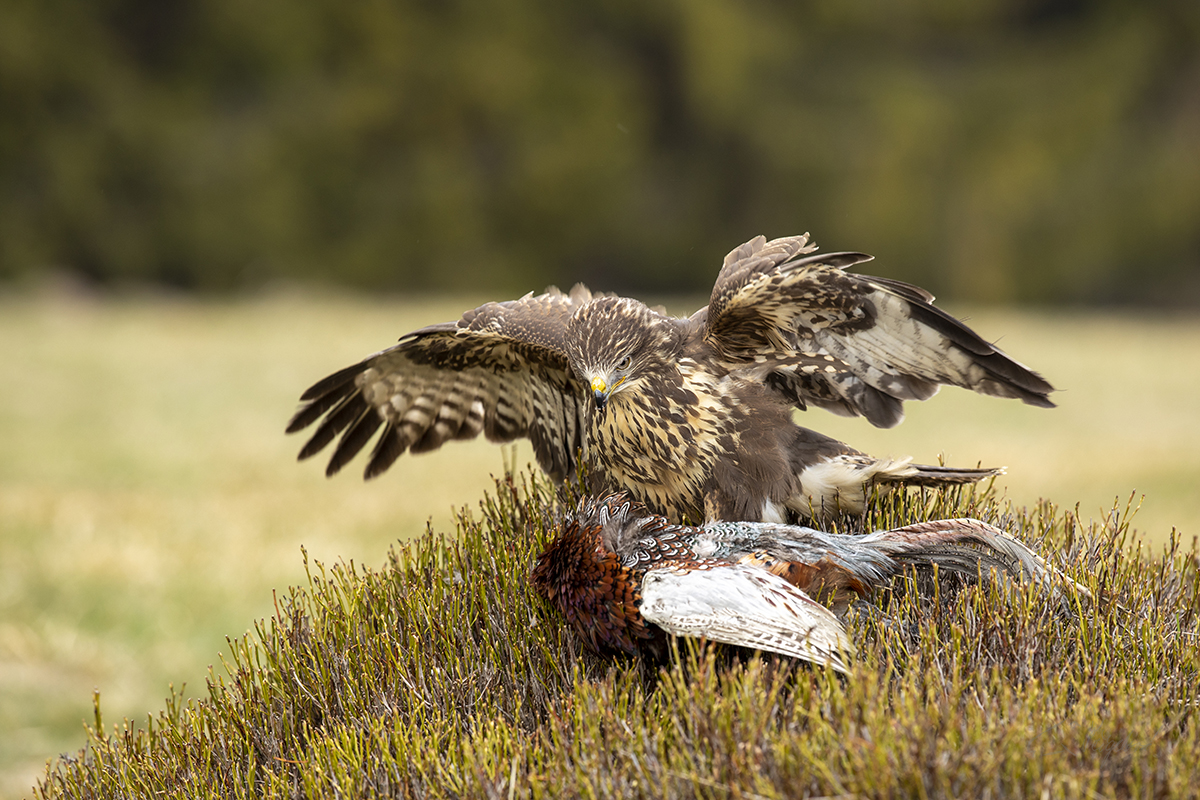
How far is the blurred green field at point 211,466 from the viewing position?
4.79 metres

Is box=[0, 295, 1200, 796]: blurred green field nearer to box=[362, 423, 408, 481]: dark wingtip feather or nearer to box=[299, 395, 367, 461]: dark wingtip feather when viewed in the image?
box=[362, 423, 408, 481]: dark wingtip feather

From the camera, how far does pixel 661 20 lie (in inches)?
709

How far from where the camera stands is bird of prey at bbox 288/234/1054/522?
97.8 inches

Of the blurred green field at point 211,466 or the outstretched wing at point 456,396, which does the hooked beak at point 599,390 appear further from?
the blurred green field at point 211,466

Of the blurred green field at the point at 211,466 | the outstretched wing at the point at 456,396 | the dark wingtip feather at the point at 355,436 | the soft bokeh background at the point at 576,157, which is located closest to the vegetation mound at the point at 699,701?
the outstretched wing at the point at 456,396

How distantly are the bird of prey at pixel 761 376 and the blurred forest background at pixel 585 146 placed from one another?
47.4ft

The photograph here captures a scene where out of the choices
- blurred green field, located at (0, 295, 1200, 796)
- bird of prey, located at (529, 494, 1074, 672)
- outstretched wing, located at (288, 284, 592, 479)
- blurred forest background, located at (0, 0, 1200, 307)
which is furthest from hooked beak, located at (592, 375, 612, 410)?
blurred forest background, located at (0, 0, 1200, 307)

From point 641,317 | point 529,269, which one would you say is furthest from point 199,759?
point 529,269

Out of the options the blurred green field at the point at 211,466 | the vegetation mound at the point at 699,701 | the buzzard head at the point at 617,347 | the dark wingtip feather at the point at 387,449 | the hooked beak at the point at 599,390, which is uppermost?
the blurred green field at the point at 211,466

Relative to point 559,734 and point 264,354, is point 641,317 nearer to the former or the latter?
point 559,734

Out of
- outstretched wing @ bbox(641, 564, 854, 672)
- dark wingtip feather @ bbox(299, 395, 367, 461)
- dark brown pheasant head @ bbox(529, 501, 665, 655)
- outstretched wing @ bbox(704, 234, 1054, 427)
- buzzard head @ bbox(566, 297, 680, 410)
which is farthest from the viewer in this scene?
dark wingtip feather @ bbox(299, 395, 367, 461)

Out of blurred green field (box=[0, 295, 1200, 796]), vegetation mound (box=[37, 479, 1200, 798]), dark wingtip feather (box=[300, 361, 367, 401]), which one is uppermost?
blurred green field (box=[0, 295, 1200, 796])

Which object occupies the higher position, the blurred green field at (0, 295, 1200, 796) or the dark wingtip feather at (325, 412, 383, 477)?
the blurred green field at (0, 295, 1200, 796)

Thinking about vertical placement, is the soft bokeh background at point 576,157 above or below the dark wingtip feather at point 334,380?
above
